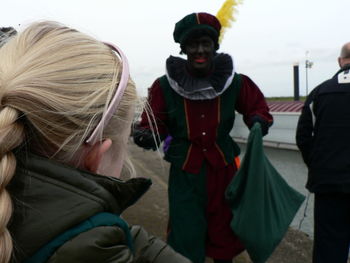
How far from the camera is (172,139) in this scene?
249cm

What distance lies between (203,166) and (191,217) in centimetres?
32

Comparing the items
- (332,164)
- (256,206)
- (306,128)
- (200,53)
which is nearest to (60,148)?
(256,206)

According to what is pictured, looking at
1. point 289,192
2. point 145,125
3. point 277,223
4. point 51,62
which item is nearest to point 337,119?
point 289,192

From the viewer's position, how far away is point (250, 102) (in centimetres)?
244

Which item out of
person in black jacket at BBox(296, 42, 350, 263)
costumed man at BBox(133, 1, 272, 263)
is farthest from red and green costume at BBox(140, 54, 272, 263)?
person in black jacket at BBox(296, 42, 350, 263)

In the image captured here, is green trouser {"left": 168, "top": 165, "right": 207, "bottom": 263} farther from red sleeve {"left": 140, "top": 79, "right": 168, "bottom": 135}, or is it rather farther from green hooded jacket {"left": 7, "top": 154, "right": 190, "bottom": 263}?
green hooded jacket {"left": 7, "top": 154, "right": 190, "bottom": 263}

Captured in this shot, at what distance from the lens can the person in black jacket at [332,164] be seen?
8.31 ft

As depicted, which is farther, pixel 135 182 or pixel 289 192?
pixel 289 192

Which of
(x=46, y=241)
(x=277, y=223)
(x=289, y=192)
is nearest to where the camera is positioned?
(x=46, y=241)

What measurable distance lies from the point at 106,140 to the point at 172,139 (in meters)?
1.55

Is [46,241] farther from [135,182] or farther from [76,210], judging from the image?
[135,182]

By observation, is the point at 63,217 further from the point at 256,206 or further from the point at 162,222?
the point at 162,222

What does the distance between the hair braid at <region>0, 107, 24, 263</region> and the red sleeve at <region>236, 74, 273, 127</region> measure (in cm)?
180

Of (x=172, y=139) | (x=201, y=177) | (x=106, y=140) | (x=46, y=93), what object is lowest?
(x=201, y=177)
